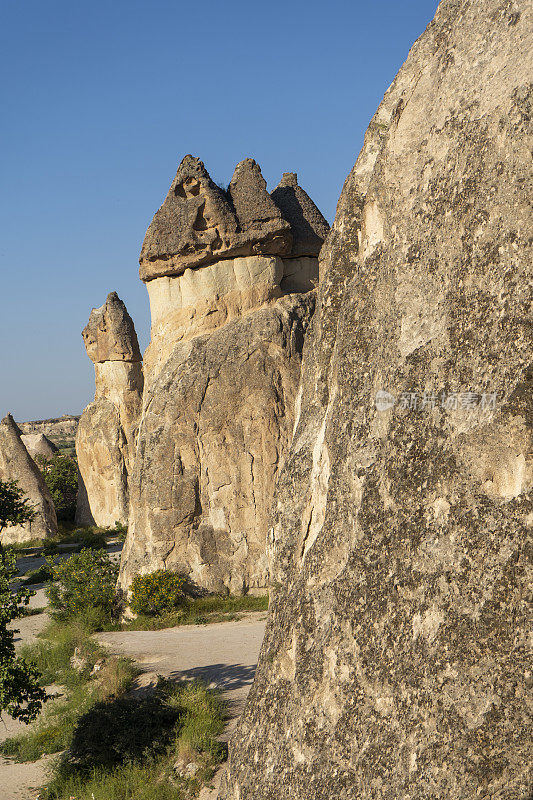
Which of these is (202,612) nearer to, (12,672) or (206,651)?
(206,651)

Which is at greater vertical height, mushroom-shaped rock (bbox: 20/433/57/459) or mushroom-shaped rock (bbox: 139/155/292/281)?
mushroom-shaped rock (bbox: 139/155/292/281)

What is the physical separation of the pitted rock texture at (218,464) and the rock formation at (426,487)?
739cm

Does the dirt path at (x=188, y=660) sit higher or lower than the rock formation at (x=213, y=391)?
lower

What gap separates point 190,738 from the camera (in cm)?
607

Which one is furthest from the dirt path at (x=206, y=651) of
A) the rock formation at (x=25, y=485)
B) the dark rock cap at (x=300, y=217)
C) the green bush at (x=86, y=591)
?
the rock formation at (x=25, y=485)

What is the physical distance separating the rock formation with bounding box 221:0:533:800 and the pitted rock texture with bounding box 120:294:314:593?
739 cm

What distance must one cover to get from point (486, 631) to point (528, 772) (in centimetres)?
43

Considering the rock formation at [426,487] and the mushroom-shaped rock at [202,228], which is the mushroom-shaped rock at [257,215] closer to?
the mushroom-shaped rock at [202,228]

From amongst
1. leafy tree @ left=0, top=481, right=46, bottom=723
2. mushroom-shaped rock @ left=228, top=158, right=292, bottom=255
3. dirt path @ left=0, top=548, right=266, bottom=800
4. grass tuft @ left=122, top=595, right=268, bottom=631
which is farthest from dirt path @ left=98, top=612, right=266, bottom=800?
mushroom-shaped rock @ left=228, top=158, right=292, bottom=255

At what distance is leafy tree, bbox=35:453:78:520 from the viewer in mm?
23812

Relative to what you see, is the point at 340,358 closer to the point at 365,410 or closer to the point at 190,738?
the point at 365,410

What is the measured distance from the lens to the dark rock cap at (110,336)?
67.7 feet

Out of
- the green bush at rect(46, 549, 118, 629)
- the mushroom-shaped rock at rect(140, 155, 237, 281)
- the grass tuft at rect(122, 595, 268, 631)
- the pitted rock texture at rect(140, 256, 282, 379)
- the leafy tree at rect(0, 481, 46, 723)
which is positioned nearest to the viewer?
the leafy tree at rect(0, 481, 46, 723)

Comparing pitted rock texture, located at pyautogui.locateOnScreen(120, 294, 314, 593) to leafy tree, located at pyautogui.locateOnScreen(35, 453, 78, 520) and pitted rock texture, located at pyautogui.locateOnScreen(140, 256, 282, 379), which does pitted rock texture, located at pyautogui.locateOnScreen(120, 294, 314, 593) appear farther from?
leafy tree, located at pyautogui.locateOnScreen(35, 453, 78, 520)
